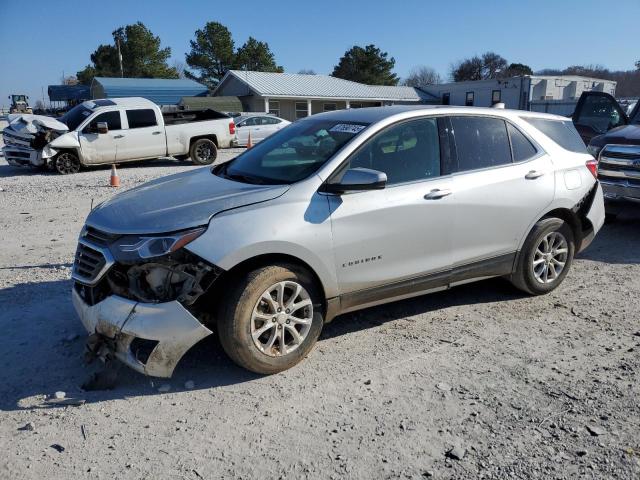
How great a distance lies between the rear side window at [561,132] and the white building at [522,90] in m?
38.4

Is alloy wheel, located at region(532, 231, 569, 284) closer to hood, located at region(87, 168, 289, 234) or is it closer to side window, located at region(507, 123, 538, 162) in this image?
side window, located at region(507, 123, 538, 162)

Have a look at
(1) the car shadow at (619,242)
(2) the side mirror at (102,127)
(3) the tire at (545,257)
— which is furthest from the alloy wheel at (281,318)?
(2) the side mirror at (102,127)

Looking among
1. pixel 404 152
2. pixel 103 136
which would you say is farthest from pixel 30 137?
pixel 404 152

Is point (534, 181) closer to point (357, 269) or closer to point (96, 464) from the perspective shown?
point (357, 269)

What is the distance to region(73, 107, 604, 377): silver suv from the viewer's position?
349 cm

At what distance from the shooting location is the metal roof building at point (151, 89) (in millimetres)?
43344

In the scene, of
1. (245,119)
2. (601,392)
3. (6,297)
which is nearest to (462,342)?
(601,392)

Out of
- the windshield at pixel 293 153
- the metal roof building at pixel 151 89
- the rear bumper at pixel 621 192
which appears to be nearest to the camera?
the windshield at pixel 293 153

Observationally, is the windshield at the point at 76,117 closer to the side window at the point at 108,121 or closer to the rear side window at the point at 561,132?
the side window at the point at 108,121

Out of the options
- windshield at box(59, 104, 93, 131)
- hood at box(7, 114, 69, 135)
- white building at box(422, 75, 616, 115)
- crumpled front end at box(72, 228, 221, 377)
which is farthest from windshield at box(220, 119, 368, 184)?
white building at box(422, 75, 616, 115)

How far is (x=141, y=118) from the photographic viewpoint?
50.8ft

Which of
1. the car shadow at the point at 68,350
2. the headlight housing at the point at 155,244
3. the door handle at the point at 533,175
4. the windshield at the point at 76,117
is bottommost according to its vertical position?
the car shadow at the point at 68,350

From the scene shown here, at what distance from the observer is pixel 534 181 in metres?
4.98

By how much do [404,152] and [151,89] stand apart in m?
43.8
